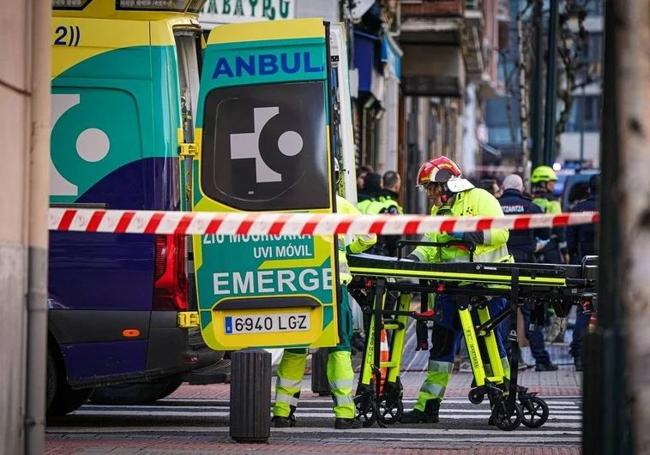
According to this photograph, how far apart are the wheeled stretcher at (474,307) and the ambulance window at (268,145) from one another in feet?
2.51

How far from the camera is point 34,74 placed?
8117mm

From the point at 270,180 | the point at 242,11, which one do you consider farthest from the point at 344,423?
the point at 242,11

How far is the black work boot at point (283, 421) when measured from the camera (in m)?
12.0

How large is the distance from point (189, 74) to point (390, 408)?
263cm

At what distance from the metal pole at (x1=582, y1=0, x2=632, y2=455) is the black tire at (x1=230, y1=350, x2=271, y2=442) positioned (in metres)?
4.41

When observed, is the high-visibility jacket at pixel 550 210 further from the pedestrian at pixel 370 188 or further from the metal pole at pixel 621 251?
the metal pole at pixel 621 251

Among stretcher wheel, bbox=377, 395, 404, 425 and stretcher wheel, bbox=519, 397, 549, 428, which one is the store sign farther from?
stretcher wheel, bbox=519, 397, 549, 428

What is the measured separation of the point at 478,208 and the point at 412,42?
904 inches

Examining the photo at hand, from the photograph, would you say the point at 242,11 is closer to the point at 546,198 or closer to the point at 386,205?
the point at 386,205

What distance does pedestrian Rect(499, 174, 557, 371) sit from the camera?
17.1 metres

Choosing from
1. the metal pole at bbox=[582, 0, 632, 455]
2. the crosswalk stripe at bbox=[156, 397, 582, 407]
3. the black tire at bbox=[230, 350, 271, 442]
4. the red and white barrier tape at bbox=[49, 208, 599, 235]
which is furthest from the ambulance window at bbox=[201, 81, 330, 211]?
the metal pole at bbox=[582, 0, 632, 455]

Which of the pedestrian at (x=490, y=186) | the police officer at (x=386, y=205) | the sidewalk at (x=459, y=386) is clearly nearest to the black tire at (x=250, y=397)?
the sidewalk at (x=459, y=386)

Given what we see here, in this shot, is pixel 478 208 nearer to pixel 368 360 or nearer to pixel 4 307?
pixel 368 360

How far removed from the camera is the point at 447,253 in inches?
494
